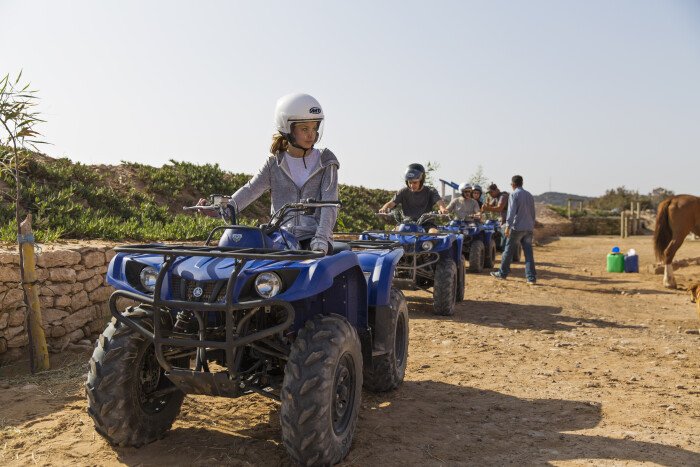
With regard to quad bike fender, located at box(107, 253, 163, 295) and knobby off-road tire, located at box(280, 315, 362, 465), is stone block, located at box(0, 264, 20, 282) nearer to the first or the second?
quad bike fender, located at box(107, 253, 163, 295)

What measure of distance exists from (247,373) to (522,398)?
2.36m

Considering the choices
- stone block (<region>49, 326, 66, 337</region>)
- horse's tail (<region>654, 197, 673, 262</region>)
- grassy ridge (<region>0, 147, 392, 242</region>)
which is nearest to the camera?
stone block (<region>49, 326, 66, 337</region>)

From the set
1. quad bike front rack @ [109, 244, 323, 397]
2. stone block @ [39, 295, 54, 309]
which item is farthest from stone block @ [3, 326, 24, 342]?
quad bike front rack @ [109, 244, 323, 397]

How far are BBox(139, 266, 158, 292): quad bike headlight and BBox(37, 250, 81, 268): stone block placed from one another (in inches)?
130

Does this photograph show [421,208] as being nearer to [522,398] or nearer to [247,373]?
[522,398]

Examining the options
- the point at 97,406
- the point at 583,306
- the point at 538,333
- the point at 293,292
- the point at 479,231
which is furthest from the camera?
the point at 479,231

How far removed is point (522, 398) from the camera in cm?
516

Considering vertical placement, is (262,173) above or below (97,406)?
above

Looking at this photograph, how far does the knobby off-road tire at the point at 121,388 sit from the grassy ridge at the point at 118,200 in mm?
3403

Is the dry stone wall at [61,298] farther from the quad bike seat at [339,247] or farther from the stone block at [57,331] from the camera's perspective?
the quad bike seat at [339,247]

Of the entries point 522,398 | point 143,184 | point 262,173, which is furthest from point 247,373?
point 143,184

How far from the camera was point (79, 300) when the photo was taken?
7027mm

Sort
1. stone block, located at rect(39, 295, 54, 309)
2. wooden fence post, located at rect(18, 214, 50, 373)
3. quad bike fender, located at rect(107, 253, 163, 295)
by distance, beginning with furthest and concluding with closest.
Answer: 1. stone block, located at rect(39, 295, 54, 309)
2. wooden fence post, located at rect(18, 214, 50, 373)
3. quad bike fender, located at rect(107, 253, 163, 295)

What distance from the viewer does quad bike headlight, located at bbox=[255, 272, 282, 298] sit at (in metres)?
3.50
